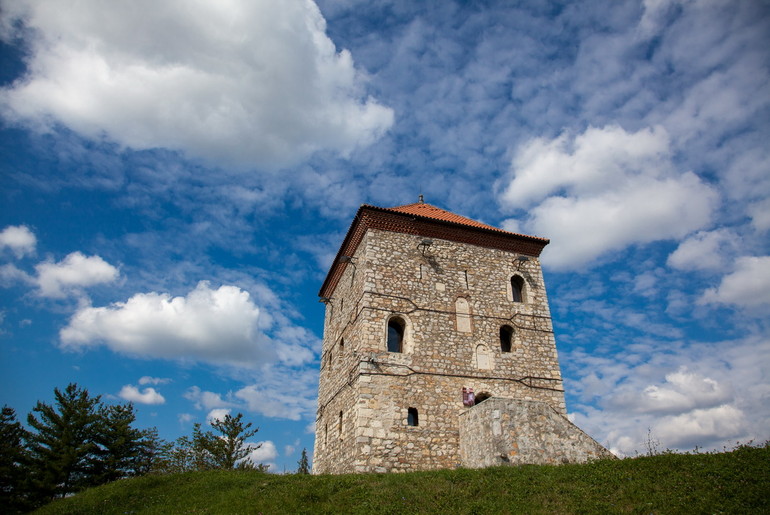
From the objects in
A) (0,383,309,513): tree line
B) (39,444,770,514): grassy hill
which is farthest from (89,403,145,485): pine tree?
(39,444,770,514): grassy hill

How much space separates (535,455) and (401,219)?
8691mm

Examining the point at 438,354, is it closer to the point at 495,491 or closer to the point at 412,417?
the point at 412,417

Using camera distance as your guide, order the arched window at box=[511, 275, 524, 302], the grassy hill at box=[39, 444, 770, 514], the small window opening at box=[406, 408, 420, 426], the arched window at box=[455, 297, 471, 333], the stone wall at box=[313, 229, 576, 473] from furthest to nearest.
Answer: the arched window at box=[511, 275, 524, 302] < the arched window at box=[455, 297, 471, 333] < the small window opening at box=[406, 408, 420, 426] < the stone wall at box=[313, 229, 576, 473] < the grassy hill at box=[39, 444, 770, 514]

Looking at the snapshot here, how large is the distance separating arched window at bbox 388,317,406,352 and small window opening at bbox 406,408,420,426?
1.92m

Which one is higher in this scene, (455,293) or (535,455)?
(455,293)

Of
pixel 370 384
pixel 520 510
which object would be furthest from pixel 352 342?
pixel 520 510

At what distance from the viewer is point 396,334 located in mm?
15867

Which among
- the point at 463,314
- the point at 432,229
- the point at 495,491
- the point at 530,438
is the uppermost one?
the point at 432,229

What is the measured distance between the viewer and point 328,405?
58.8ft

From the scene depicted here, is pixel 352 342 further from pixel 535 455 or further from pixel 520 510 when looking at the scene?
pixel 520 510

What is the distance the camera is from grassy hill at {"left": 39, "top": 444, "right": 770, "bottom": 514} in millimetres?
7766

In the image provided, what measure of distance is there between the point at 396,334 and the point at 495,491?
702cm

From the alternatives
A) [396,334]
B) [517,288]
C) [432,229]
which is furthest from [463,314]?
[432,229]

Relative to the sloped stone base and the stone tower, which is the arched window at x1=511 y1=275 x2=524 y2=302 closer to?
the stone tower
